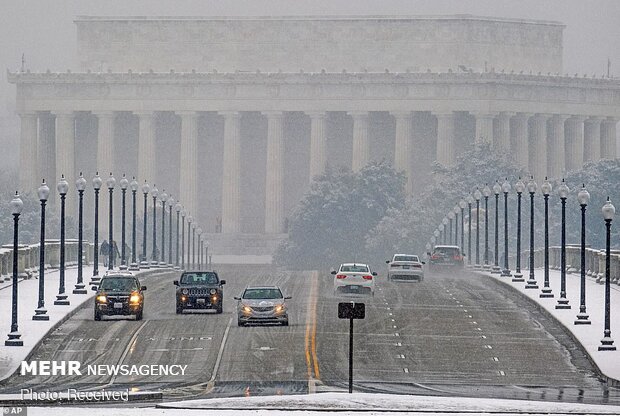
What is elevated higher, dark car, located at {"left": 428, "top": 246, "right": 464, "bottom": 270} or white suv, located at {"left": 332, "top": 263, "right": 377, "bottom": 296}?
dark car, located at {"left": 428, "top": 246, "right": 464, "bottom": 270}

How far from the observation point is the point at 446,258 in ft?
457

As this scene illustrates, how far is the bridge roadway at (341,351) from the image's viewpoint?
70062 millimetres

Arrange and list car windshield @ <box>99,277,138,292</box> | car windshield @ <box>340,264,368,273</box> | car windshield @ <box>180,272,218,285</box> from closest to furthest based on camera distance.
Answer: car windshield @ <box>99,277,138,292</box> < car windshield @ <box>180,272,218,285</box> < car windshield @ <box>340,264,368,273</box>

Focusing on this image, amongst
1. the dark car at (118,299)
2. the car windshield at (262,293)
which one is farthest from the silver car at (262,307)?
the dark car at (118,299)

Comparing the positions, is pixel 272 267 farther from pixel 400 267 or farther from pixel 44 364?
pixel 44 364

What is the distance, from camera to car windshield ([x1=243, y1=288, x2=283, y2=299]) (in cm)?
8856

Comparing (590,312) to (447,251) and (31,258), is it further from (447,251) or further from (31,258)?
(447,251)

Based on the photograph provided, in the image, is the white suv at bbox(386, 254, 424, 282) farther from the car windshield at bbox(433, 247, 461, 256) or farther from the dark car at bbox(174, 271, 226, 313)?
the dark car at bbox(174, 271, 226, 313)

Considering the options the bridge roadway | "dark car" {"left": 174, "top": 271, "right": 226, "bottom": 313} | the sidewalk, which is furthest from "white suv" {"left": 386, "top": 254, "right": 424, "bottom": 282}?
"dark car" {"left": 174, "top": 271, "right": 226, "bottom": 313}

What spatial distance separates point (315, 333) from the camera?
283 feet

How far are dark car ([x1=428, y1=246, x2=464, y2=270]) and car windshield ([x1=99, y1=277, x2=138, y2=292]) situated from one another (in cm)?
4878

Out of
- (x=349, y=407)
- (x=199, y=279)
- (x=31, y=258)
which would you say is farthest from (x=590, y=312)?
(x=31, y=258)

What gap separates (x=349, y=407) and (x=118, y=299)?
3191 centimetres

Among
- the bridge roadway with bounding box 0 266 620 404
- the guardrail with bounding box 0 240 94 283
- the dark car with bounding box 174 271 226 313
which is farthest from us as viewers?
the guardrail with bounding box 0 240 94 283
